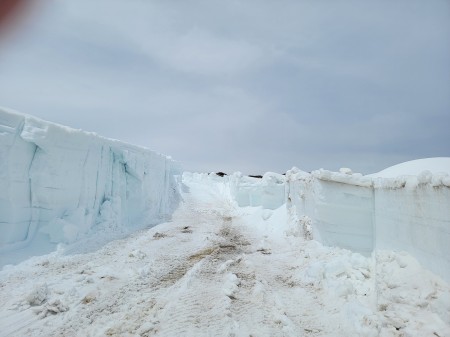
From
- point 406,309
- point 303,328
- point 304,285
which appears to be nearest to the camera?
point 406,309

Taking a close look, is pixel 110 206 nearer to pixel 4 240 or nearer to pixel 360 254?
pixel 4 240

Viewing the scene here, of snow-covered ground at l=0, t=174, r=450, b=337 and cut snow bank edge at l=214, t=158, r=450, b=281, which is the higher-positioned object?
cut snow bank edge at l=214, t=158, r=450, b=281

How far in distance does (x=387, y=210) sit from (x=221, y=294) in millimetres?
3857

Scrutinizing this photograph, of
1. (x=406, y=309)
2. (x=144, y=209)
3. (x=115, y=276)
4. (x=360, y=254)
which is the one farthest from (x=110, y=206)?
(x=406, y=309)

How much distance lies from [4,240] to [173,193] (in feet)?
53.7

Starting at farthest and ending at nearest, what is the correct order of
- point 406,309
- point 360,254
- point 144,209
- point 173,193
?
point 173,193, point 144,209, point 360,254, point 406,309

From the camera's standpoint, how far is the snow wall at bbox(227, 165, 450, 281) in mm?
4711

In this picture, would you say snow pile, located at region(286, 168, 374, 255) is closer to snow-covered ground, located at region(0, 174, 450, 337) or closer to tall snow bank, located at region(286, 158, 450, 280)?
tall snow bank, located at region(286, 158, 450, 280)

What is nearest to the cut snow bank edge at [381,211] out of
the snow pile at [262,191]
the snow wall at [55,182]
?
the snow pile at [262,191]

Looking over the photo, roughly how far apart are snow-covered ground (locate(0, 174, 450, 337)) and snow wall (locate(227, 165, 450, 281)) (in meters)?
0.32

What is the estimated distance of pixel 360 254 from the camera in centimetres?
723

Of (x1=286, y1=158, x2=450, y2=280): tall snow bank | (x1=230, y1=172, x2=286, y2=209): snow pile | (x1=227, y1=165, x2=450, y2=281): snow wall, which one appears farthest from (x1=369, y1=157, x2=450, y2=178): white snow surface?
(x1=230, y1=172, x2=286, y2=209): snow pile

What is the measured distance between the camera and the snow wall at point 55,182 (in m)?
8.05

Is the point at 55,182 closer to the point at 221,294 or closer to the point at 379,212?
the point at 221,294
